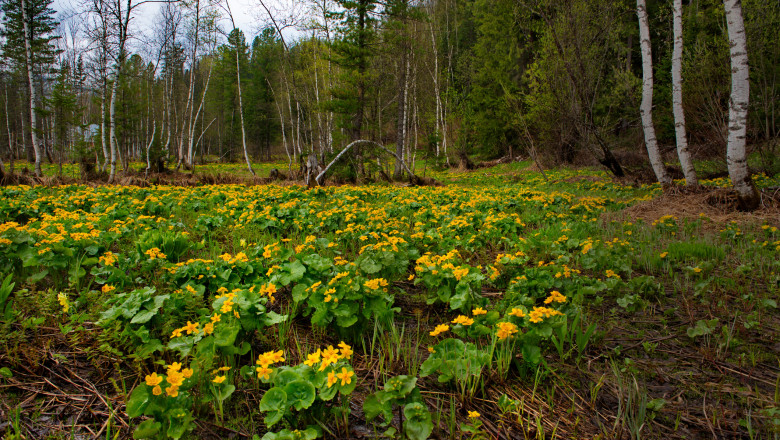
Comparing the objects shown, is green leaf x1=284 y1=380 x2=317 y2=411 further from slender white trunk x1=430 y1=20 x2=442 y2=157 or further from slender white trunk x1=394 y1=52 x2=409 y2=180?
slender white trunk x1=430 y1=20 x2=442 y2=157

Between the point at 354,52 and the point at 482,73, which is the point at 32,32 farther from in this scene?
the point at 482,73

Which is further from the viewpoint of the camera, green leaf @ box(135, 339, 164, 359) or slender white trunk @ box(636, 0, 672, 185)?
slender white trunk @ box(636, 0, 672, 185)

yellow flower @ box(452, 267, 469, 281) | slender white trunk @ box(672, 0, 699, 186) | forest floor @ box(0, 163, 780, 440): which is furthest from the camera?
slender white trunk @ box(672, 0, 699, 186)

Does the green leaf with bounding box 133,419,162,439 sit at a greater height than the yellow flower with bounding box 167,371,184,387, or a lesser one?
lesser

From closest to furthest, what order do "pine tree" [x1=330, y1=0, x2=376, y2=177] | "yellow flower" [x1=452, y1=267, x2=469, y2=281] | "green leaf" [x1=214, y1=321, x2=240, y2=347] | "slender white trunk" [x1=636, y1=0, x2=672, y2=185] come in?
"green leaf" [x1=214, y1=321, x2=240, y2=347]
"yellow flower" [x1=452, y1=267, x2=469, y2=281]
"slender white trunk" [x1=636, y1=0, x2=672, y2=185]
"pine tree" [x1=330, y1=0, x2=376, y2=177]

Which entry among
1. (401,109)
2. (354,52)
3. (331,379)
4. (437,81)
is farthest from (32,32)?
(331,379)

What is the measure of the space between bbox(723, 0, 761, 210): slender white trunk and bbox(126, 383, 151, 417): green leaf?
841cm

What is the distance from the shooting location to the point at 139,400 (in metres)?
1.51

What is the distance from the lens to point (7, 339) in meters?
2.16

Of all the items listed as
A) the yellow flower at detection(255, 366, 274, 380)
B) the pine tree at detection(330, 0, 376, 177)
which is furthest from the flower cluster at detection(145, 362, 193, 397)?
the pine tree at detection(330, 0, 376, 177)

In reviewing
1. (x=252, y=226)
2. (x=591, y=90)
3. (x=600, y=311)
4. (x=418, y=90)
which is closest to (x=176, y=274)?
(x=252, y=226)

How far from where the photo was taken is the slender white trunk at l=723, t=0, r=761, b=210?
5953 millimetres

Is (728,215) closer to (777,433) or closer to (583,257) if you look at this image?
(583,257)

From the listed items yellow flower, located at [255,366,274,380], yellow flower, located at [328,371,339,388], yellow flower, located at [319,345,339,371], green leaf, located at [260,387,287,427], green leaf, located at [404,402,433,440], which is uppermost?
yellow flower, located at [319,345,339,371]
